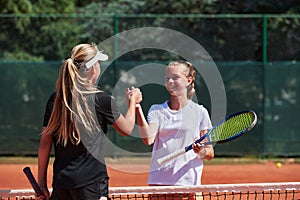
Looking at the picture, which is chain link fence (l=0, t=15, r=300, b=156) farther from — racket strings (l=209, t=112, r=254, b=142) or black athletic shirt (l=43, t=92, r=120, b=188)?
black athletic shirt (l=43, t=92, r=120, b=188)

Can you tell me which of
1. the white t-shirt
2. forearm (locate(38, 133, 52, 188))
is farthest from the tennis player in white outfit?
forearm (locate(38, 133, 52, 188))

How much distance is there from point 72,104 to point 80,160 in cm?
30

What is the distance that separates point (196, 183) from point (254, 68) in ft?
23.5

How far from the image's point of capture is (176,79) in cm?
393

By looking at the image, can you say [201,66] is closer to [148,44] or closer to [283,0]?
[148,44]

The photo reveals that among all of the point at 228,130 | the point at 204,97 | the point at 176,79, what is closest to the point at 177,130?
the point at 176,79

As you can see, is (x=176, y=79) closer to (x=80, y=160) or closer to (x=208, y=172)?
(x=80, y=160)

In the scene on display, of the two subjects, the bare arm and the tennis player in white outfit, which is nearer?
the bare arm

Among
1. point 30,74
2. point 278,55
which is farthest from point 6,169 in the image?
point 278,55

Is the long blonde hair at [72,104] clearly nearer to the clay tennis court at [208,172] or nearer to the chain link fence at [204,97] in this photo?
the clay tennis court at [208,172]

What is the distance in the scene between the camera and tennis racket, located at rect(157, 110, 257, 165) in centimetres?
387

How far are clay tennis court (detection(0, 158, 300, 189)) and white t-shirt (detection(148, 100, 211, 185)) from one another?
172 inches

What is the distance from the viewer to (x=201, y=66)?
1075 cm

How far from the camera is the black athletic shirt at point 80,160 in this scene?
3238 millimetres
